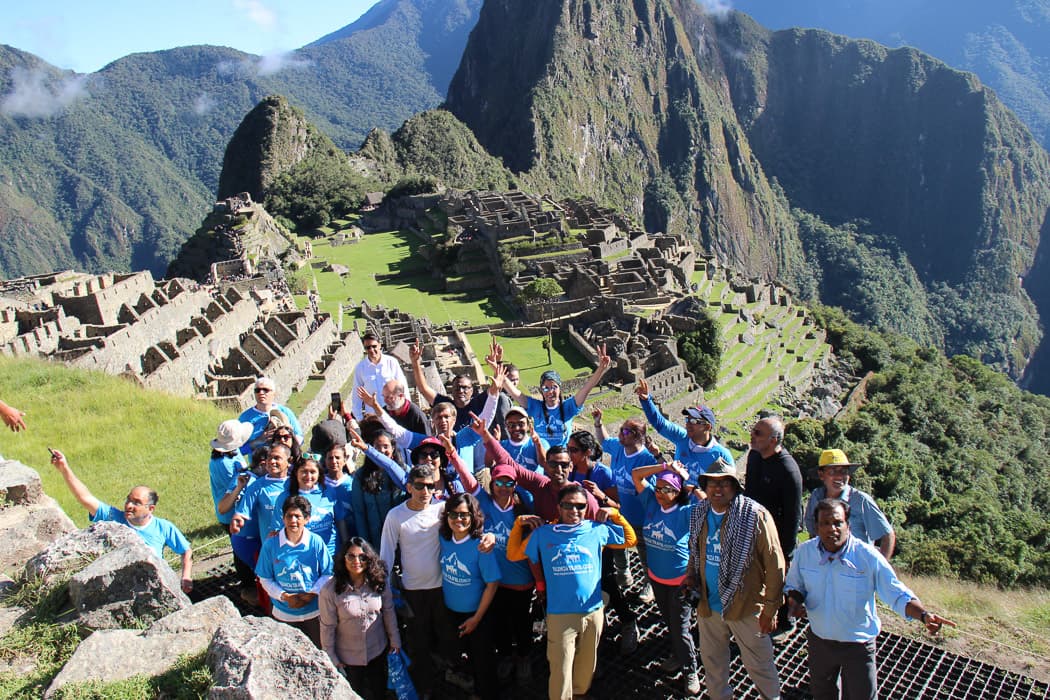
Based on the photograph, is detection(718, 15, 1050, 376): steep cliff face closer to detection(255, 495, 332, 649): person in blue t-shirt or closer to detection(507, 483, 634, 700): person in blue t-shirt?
detection(507, 483, 634, 700): person in blue t-shirt

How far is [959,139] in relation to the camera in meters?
174

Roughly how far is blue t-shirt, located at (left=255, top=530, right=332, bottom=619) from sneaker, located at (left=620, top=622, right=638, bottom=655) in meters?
2.40

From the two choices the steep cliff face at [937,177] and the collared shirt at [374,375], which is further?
the steep cliff face at [937,177]

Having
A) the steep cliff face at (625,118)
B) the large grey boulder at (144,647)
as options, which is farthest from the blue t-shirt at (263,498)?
the steep cliff face at (625,118)

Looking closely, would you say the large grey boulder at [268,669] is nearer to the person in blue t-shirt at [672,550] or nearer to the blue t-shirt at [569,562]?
the blue t-shirt at [569,562]

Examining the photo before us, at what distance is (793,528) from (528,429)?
2.18 m

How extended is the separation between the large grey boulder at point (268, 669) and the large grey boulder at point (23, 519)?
2.63 metres

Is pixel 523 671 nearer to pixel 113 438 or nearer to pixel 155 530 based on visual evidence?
pixel 155 530

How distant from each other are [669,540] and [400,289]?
3694 cm

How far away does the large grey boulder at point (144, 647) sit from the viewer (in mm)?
4180

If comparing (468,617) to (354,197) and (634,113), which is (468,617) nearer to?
(354,197)

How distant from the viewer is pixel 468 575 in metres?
5.33

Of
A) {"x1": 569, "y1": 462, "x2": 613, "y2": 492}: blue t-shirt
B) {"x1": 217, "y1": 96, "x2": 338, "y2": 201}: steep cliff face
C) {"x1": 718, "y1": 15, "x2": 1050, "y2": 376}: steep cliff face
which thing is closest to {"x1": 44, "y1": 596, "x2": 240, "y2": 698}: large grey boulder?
{"x1": 569, "y1": 462, "x2": 613, "y2": 492}: blue t-shirt

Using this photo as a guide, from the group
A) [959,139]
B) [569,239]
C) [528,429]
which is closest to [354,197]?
[569,239]
